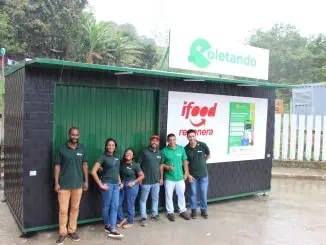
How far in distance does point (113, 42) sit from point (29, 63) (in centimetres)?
3350

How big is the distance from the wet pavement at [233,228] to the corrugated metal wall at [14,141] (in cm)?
45

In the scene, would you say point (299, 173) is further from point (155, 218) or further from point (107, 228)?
point (107, 228)

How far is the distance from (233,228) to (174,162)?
5.30 feet

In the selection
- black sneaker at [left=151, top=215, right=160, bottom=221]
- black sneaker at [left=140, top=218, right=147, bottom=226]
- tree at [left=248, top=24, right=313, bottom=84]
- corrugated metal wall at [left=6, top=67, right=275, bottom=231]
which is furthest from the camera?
tree at [left=248, top=24, right=313, bottom=84]

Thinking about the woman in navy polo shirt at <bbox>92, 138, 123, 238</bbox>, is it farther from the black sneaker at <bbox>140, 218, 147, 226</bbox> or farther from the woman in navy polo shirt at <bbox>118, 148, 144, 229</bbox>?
the black sneaker at <bbox>140, 218, 147, 226</bbox>

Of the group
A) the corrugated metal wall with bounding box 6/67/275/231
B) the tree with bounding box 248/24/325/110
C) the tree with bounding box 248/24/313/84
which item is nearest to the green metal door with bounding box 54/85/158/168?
the corrugated metal wall with bounding box 6/67/275/231

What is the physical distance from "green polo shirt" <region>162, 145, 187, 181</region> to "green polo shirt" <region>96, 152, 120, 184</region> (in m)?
1.24

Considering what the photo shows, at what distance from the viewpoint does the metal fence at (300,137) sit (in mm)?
12469

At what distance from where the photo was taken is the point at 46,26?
30047mm

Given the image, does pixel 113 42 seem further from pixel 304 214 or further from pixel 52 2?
pixel 304 214

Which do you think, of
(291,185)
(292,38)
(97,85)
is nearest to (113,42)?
(292,38)

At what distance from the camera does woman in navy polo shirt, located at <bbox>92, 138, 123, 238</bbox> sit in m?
6.17

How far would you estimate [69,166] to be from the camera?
577 centimetres

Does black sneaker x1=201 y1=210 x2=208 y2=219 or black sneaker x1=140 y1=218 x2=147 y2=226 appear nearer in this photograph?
black sneaker x1=140 y1=218 x2=147 y2=226
